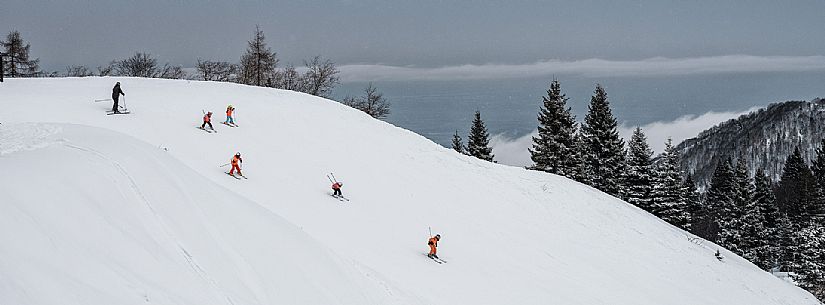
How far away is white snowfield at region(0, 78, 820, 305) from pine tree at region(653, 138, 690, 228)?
14.4 m

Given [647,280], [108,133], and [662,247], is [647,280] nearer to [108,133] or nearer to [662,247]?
[662,247]

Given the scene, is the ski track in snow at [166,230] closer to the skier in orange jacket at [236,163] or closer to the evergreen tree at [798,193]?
the skier in orange jacket at [236,163]

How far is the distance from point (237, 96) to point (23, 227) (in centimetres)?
2505

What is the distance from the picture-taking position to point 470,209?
2488 centimetres

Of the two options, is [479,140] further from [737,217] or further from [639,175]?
[737,217]

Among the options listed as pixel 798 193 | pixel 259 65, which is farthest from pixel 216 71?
pixel 798 193

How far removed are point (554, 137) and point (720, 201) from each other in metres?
25.0

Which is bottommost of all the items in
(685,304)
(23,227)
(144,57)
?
(685,304)

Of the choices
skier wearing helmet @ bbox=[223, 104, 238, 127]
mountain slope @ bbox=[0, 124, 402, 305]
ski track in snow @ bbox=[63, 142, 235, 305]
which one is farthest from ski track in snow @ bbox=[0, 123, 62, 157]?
skier wearing helmet @ bbox=[223, 104, 238, 127]

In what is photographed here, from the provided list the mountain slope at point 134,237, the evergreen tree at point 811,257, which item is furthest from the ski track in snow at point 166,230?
the evergreen tree at point 811,257

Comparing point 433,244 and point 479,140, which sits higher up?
point 479,140

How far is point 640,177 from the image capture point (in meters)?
46.0

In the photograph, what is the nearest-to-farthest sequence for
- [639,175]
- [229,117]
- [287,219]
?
[287,219], [229,117], [639,175]

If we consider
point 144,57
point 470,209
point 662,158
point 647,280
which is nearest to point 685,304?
point 647,280
